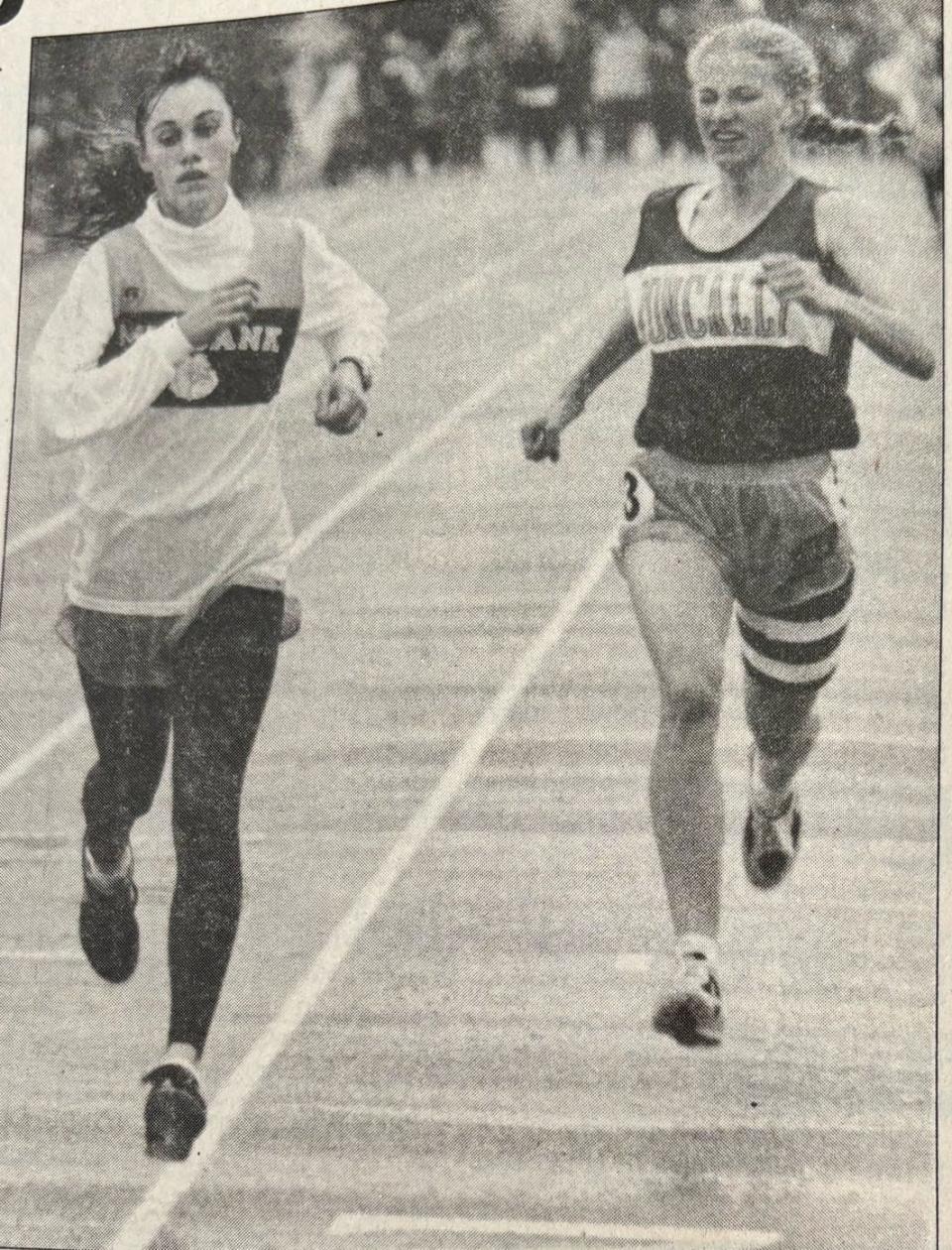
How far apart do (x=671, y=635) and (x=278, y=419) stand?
87 cm

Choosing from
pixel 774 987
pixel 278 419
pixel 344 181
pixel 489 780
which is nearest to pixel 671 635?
pixel 489 780

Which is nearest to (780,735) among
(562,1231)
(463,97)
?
(562,1231)

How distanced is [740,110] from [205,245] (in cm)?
105

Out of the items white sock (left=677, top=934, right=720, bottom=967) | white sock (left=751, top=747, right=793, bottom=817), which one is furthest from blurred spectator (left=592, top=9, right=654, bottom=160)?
white sock (left=677, top=934, right=720, bottom=967)

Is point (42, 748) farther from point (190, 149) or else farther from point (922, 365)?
point (922, 365)

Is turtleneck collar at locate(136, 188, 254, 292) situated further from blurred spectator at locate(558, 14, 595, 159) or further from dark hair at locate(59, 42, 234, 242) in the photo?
blurred spectator at locate(558, 14, 595, 159)

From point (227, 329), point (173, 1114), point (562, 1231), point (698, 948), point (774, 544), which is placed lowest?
point (562, 1231)

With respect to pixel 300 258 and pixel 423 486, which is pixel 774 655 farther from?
pixel 300 258

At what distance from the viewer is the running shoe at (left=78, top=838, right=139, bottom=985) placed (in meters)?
3.56

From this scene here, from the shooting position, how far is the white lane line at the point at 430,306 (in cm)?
364

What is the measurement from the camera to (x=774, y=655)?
11.3ft

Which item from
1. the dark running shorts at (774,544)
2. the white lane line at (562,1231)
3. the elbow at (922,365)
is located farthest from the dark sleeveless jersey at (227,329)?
the white lane line at (562,1231)

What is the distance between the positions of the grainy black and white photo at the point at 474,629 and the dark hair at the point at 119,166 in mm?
11

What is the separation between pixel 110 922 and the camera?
3.57m
